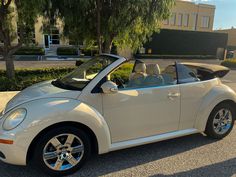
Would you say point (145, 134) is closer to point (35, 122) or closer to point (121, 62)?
point (121, 62)

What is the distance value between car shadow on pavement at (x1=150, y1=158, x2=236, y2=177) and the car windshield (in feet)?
5.33

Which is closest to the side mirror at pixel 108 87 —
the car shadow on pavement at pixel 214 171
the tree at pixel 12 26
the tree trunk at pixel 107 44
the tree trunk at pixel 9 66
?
the car shadow on pavement at pixel 214 171

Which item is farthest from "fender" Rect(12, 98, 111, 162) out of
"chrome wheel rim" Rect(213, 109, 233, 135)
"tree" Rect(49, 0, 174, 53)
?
"tree" Rect(49, 0, 174, 53)

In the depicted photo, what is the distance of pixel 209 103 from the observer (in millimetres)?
3967

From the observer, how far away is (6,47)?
8.41 m

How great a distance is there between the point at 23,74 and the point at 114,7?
4471 mm

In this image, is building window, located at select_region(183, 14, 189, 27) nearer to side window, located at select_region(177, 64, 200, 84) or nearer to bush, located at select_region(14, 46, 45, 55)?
bush, located at select_region(14, 46, 45, 55)

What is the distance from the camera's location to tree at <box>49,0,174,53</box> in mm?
8484

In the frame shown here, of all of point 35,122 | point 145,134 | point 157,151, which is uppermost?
point 35,122

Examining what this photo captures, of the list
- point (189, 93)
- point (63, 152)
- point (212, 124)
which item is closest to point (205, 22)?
point (212, 124)

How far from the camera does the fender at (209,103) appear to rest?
3.94 m

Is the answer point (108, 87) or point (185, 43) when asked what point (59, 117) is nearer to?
point (108, 87)

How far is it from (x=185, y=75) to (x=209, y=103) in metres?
0.63

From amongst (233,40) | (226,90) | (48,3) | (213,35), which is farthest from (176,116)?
(233,40)
